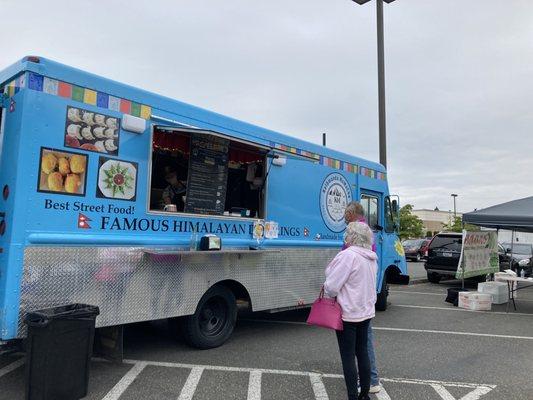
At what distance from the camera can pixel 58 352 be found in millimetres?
3932

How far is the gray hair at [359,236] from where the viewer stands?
14.1ft

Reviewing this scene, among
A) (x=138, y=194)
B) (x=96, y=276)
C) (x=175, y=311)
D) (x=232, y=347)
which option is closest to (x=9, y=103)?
(x=138, y=194)

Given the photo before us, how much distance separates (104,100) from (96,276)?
1751mm

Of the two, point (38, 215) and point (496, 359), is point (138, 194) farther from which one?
point (496, 359)

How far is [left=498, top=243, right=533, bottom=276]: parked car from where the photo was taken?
1709 cm

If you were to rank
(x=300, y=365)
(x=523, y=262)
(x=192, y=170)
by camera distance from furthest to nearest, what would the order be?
1. (x=523, y=262)
2. (x=192, y=170)
3. (x=300, y=365)

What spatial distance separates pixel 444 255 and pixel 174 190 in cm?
1165

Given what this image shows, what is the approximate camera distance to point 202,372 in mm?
5094

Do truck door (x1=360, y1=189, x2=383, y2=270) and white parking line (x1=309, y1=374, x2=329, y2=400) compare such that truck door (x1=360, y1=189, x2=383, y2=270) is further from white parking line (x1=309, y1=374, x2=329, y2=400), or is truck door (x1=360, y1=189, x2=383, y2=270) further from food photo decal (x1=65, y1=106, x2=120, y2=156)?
food photo decal (x1=65, y1=106, x2=120, y2=156)

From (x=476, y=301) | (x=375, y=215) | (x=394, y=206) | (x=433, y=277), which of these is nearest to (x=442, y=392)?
(x=375, y=215)

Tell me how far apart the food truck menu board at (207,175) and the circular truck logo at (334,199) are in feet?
6.87

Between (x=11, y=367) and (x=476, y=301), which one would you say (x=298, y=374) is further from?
(x=476, y=301)

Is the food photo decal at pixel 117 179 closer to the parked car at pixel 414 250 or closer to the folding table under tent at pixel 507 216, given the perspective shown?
the folding table under tent at pixel 507 216

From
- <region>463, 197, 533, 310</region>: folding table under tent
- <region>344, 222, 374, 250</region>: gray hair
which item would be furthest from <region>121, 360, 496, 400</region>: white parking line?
<region>463, 197, 533, 310</region>: folding table under tent
